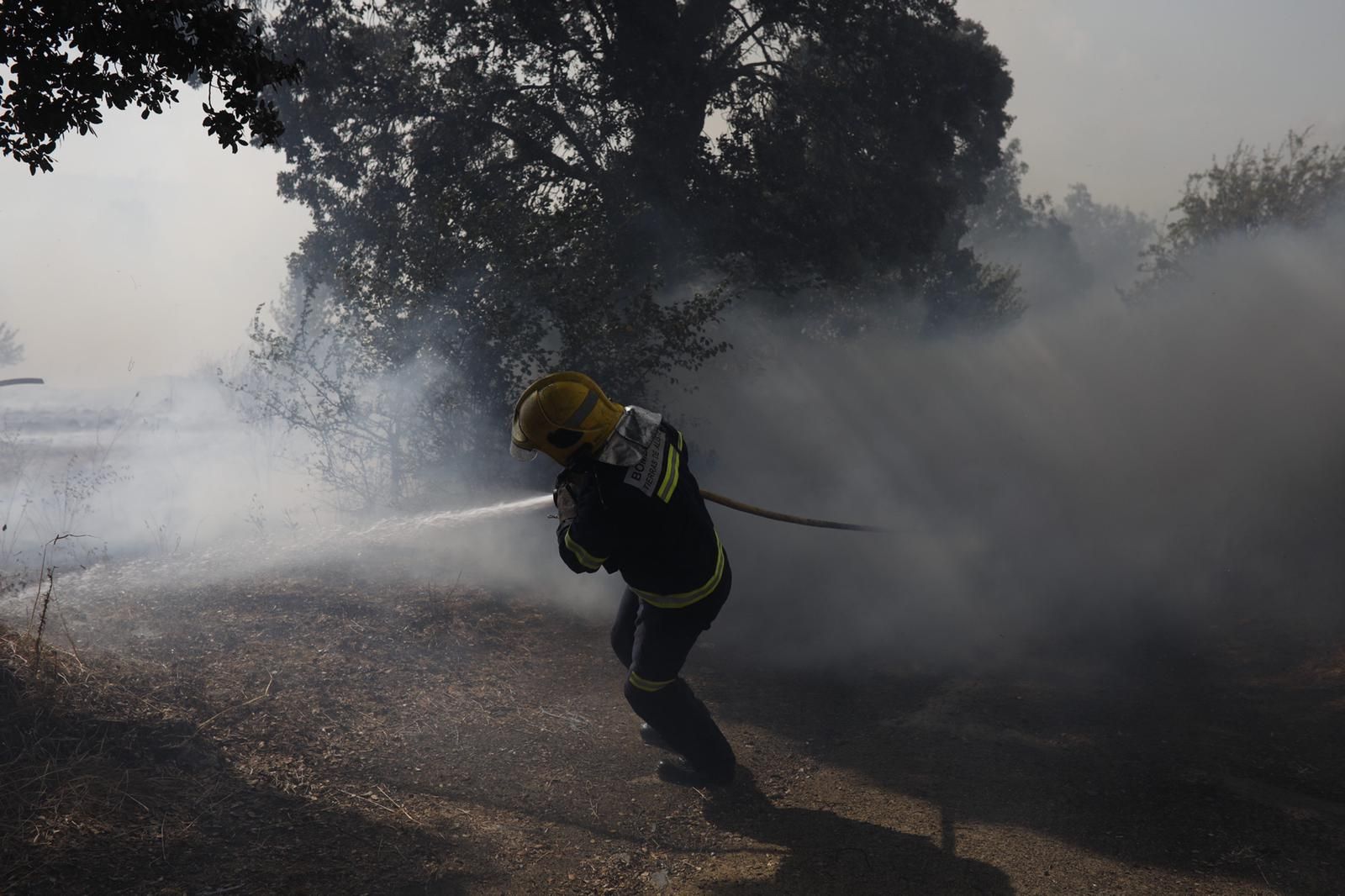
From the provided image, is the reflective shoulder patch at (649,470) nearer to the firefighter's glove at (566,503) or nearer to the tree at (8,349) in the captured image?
the firefighter's glove at (566,503)

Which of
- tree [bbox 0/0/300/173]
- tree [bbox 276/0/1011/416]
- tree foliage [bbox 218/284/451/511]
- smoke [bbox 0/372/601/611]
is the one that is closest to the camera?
tree [bbox 0/0/300/173]

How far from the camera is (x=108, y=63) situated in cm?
372

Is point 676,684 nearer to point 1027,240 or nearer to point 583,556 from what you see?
point 583,556

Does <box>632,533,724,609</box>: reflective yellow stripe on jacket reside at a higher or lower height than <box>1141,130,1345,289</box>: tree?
lower

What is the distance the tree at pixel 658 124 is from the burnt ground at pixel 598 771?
5.19m

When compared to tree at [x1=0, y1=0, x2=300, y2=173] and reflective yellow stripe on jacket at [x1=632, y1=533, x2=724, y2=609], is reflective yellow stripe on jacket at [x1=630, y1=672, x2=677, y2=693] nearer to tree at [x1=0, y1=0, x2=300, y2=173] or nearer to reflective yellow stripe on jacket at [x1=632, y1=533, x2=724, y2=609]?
reflective yellow stripe on jacket at [x1=632, y1=533, x2=724, y2=609]

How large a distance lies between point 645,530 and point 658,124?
8.60m

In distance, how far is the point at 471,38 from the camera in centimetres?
1160

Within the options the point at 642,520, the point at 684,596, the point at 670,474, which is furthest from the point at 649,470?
the point at 684,596

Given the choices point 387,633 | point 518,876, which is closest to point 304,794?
point 518,876

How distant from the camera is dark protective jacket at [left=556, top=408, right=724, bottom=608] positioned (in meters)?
4.13

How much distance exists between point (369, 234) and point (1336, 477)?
11.6m

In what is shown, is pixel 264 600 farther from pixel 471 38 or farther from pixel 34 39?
pixel 471 38

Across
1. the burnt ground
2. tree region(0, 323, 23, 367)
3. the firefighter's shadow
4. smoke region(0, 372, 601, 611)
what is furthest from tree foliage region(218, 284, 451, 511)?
tree region(0, 323, 23, 367)
